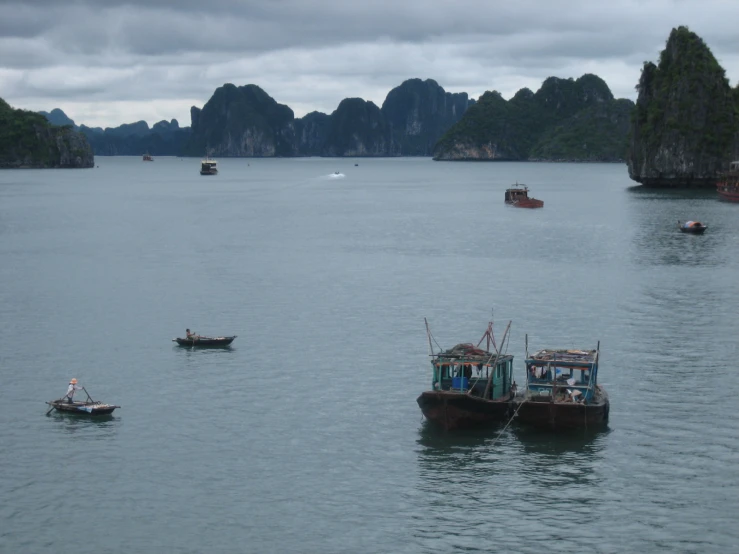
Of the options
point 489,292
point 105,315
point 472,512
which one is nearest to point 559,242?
point 489,292

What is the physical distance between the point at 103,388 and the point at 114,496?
14.4 metres

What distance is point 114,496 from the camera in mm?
35500

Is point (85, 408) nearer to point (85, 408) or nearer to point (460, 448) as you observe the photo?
point (85, 408)

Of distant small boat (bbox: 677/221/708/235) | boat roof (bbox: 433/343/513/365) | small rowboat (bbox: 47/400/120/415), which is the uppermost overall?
distant small boat (bbox: 677/221/708/235)

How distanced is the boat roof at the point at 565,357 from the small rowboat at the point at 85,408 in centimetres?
1908

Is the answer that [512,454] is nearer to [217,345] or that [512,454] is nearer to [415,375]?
[415,375]

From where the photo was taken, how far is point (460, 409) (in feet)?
137

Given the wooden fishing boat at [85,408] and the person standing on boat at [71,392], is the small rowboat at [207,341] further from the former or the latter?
the wooden fishing boat at [85,408]

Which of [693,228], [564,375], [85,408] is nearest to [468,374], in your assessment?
[564,375]

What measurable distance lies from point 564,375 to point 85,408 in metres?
21.7

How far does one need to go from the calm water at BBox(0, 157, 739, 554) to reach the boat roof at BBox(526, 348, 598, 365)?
9.51 feet

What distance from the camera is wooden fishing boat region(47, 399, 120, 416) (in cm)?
4416

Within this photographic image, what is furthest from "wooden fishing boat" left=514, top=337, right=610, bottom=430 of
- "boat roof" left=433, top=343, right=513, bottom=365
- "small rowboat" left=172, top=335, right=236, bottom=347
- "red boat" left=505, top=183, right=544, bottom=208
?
"red boat" left=505, top=183, right=544, bottom=208

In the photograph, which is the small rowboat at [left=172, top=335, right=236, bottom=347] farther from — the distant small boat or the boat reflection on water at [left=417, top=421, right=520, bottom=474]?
the distant small boat
